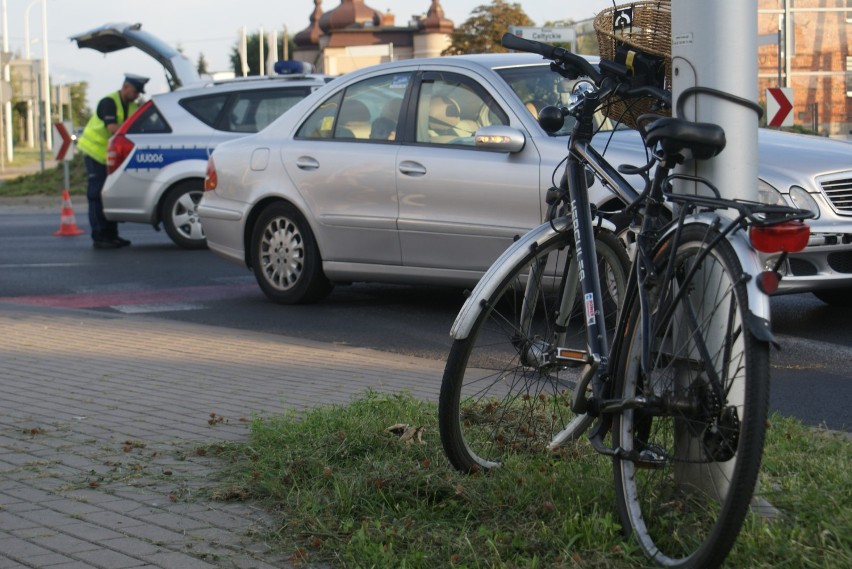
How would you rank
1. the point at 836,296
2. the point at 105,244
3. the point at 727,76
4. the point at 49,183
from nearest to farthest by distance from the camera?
the point at 727,76, the point at 836,296, the point at 105,244, the point at 49,183

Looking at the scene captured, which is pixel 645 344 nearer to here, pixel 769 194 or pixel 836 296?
pixel 769 194

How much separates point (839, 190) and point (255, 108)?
8.70 metres

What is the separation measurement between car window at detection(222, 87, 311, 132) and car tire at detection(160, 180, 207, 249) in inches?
32.7

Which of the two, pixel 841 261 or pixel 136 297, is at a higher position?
pixel 841 261

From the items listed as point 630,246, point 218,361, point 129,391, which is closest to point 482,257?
point 218,361

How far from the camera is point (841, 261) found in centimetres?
773

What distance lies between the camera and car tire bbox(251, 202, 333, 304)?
9734 mm

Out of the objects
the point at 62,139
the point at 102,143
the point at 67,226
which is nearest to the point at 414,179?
the point at 102,143

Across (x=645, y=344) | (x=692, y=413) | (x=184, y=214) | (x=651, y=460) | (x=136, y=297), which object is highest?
(x=645, y=344)

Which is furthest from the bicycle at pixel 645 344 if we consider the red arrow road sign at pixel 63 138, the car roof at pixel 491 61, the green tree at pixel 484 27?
the green tree at pixel 484 27

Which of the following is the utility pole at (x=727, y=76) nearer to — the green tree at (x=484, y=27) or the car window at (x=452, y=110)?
the car window at (x=452, y=110)

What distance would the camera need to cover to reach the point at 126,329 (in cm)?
897

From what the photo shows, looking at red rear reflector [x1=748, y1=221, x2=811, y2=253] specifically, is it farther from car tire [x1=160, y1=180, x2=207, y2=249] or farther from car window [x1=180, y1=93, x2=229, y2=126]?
car window [x1=180, y1=93, x2=229, y2=126]

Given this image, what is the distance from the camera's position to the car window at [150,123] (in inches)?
599
